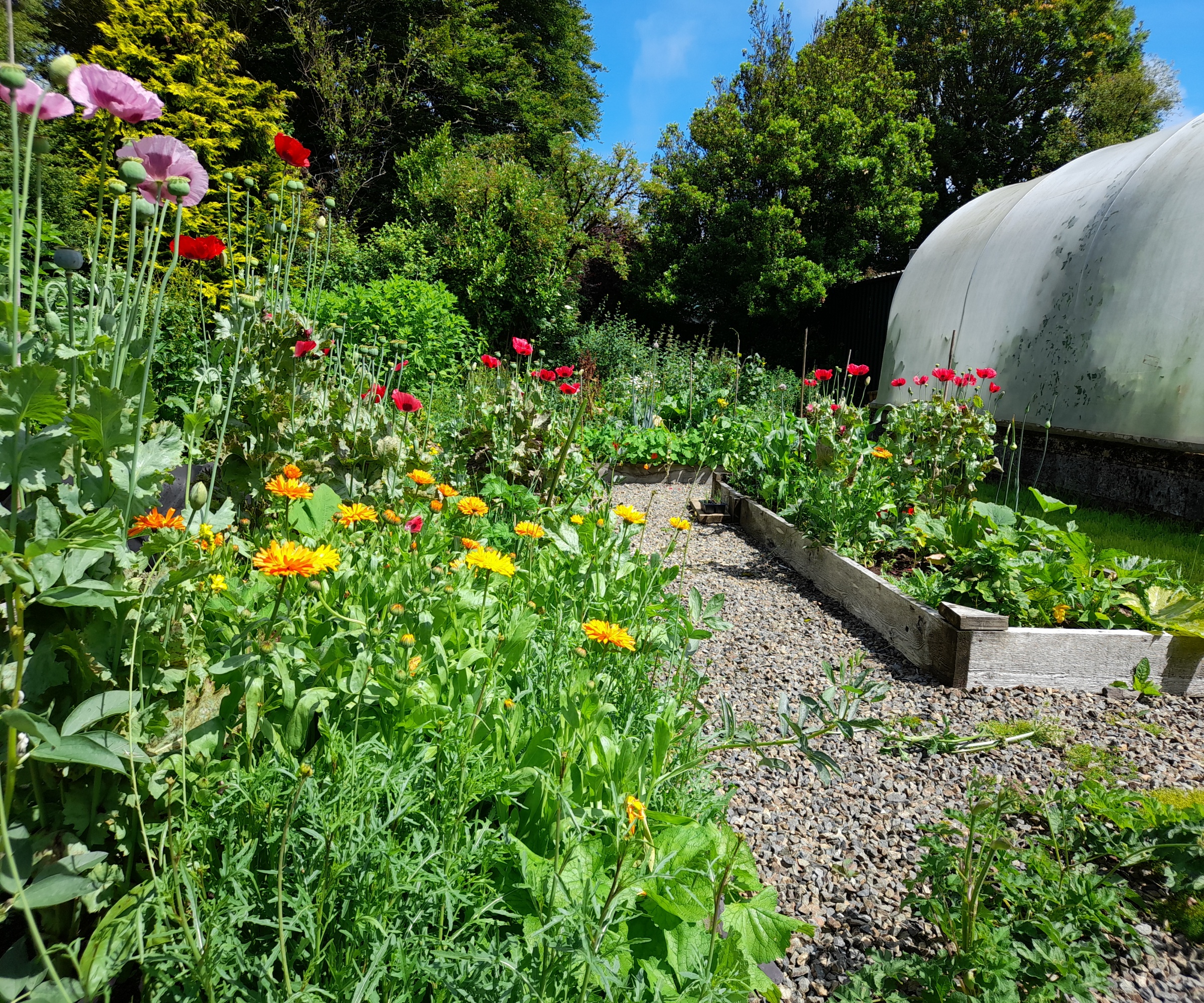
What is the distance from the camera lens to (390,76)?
45.5ft

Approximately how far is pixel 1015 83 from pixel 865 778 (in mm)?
20763

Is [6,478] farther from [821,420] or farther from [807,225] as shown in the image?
[807,225]

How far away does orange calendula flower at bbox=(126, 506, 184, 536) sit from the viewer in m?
1.08

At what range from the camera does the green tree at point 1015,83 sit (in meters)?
16.4

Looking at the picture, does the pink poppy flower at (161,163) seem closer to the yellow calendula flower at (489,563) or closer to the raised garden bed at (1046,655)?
the yellow calendula flower at (489,563)

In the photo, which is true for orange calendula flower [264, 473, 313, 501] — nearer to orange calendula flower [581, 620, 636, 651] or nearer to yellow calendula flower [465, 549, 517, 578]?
yellow calendula flower [465, 549, 517, 578]

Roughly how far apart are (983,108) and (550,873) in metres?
21.4

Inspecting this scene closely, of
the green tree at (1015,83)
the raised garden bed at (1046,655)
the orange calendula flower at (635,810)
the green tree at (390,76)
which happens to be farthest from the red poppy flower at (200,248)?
the green tree at (1015,83)

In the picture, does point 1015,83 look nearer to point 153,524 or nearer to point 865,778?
point 865,778

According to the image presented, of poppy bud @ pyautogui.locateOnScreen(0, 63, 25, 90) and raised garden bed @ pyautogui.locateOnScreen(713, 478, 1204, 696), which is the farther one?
raised garden bed @ pyautogui.locateOnScreen(713, 478, 1204, 696)

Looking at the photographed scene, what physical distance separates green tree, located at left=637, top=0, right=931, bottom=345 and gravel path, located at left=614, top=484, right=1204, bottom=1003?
11350mm

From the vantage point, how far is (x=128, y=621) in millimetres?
1002

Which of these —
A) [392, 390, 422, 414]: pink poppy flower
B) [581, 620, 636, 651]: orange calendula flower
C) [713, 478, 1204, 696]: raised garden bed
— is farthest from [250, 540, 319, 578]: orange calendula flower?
[713, 478, 1204, 696]: raised garden bed

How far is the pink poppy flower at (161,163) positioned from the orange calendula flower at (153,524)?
0.48 metres
